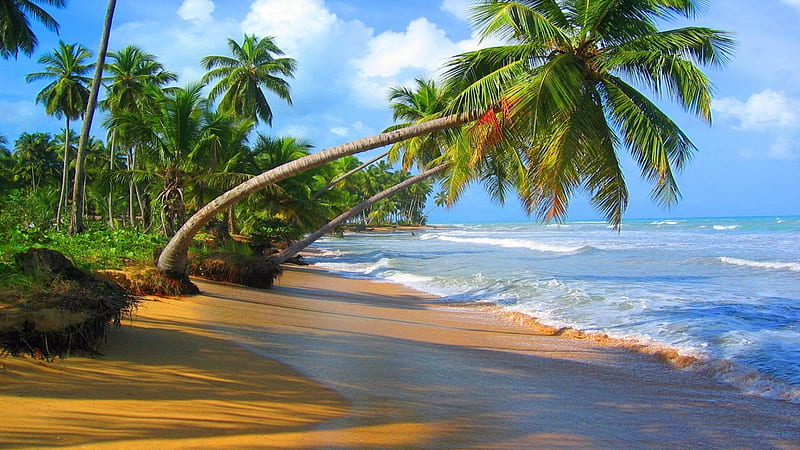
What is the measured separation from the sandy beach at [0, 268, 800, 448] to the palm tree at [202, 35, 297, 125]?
23.9m

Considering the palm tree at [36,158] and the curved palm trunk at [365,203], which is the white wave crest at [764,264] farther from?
the palm tree at [36,158]

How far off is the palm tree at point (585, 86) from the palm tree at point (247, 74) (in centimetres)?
2267

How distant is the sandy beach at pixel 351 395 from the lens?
3.66 meters

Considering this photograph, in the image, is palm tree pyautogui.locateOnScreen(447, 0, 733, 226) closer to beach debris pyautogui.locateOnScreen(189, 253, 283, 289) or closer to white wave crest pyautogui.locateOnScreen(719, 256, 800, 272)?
beach debris pyautogui.locateOnScreen(189, 253, 283, 289)

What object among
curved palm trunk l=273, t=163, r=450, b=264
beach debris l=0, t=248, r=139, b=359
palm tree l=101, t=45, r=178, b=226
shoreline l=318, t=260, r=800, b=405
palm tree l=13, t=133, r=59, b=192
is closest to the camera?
beach debris l=0, t=248, r=139, b=359

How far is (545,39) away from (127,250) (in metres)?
8.77

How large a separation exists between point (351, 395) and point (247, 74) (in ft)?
91.2

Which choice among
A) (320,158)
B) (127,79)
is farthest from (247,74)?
(320,158)

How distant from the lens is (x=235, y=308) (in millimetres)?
8688

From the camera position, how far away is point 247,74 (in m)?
29.6

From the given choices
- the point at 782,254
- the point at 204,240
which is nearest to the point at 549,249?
the point at 782,254

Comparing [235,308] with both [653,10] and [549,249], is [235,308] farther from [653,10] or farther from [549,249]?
[549,249]

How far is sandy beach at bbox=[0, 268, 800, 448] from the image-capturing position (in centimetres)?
366

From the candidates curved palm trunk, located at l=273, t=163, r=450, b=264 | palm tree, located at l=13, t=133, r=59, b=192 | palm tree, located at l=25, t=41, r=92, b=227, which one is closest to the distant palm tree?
curved palm trunk, located at l=273, t=163, r=450, b=264
